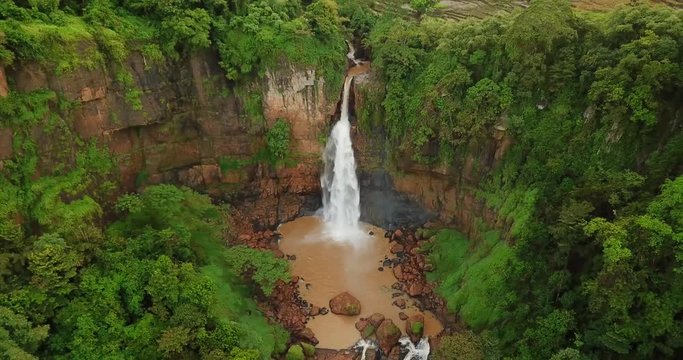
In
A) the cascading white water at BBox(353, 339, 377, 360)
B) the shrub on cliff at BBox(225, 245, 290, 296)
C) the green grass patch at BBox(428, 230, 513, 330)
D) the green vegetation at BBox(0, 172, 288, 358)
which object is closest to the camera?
the green vegetation at BBox(0, 172, 288, 358)

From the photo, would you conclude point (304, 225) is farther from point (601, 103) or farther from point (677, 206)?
point (677, 206)

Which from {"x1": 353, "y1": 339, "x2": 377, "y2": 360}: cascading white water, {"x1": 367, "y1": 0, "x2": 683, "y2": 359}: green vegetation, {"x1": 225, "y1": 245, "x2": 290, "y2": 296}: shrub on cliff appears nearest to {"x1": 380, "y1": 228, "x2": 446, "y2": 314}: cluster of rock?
{"x1": 367, "y1": 0, "x2": 683, "y2": 359}: green vegetation

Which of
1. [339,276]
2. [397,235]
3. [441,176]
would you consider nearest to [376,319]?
[339,276]

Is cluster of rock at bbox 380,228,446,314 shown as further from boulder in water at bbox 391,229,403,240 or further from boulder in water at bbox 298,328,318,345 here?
boulder in water at bbox 298,328,318,345

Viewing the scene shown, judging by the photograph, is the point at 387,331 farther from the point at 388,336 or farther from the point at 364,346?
the point at 364,346

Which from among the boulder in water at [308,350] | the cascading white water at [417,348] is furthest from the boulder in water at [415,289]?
the boulder in water at [308,350]

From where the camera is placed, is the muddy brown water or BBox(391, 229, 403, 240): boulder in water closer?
the muddy brown water
